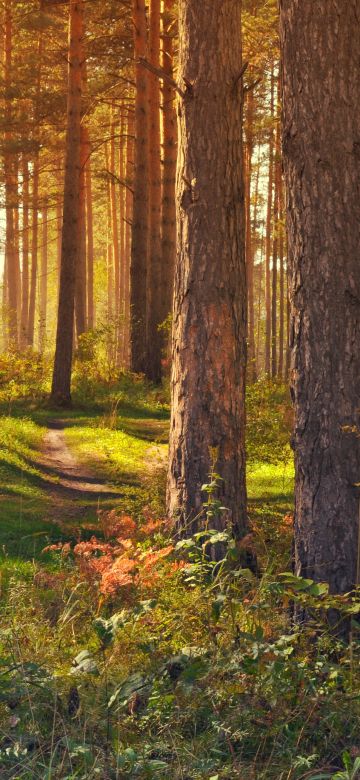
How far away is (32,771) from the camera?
3580 millimetres

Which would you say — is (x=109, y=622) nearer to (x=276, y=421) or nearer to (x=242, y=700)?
(x=242, y=700)

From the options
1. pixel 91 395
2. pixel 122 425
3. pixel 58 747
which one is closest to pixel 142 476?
pixel 122 425

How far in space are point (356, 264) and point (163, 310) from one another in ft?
58.2

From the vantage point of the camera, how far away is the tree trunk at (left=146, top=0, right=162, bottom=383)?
74.9 feet

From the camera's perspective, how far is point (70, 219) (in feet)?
61.2

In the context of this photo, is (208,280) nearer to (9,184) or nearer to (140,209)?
(140,209)

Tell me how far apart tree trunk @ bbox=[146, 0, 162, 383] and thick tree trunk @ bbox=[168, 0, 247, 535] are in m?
14.8

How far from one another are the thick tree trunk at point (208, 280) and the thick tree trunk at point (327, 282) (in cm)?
202

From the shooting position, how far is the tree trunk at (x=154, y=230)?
2283 cm

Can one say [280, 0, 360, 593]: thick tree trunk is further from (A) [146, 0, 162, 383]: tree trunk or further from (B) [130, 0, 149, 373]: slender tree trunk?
(A) [146, 0, 162, 383]: tree trunk

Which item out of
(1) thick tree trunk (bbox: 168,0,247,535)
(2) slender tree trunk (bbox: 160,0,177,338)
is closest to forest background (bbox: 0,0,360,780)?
(1) thick tree trunk (bbox: 168,0,247,535)

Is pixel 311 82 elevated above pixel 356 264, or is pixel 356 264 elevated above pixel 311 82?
pixel 311 82

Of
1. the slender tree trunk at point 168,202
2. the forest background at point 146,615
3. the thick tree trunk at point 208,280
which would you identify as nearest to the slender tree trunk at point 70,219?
the forest background at point 146,615

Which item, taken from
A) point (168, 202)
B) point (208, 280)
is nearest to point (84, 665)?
point (208, 280)
